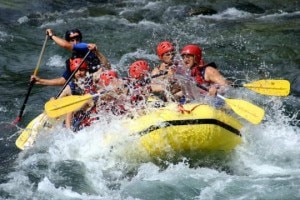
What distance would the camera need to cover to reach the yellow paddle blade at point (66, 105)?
23.2ft

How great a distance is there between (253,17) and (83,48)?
7531 mm

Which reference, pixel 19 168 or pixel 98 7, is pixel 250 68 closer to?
pixel 19 168

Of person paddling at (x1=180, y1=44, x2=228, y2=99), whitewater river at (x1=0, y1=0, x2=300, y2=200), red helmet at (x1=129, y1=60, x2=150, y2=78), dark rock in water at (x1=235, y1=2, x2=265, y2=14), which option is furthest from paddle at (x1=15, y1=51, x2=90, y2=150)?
dark rock in water at (x1=235, y1=2, x2=265, y2=14)

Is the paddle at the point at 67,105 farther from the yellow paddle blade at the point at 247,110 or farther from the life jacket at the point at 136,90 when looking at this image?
the yellow paddle blade at the point at 247,110

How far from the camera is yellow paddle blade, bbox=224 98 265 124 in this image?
22.0ft

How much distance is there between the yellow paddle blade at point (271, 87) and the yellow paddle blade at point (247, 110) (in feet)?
→ 1.67

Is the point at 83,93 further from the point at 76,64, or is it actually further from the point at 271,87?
the point at 271,87

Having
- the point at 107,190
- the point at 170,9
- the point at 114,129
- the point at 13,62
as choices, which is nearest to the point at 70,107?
the point at 114,129

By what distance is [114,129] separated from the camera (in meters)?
6.86

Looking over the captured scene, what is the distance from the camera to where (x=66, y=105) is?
7094 millimetres

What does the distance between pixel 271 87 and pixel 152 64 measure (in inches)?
166

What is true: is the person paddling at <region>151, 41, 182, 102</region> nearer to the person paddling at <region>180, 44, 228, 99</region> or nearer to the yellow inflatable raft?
the person paddling at <region>180, 44, 228, 99</region>

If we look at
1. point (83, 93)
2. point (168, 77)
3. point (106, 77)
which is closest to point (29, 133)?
point (83, 93)

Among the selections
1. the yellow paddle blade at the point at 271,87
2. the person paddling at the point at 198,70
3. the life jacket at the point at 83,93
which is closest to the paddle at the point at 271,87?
the yellow paddle blade at the point at 271,87
